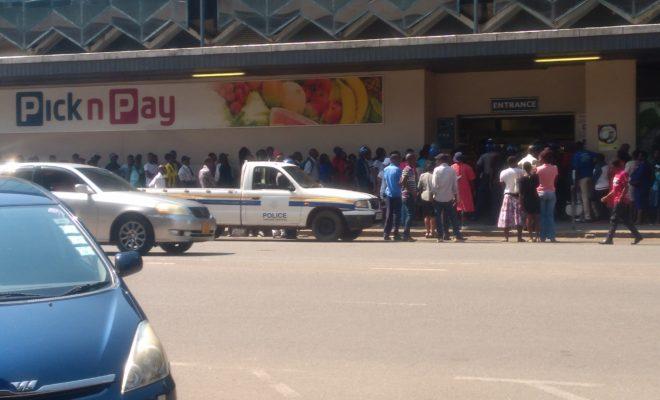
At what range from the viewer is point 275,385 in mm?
8250

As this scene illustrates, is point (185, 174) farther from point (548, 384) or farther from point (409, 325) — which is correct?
point (548, 384)

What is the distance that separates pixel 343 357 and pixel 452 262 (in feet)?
25.6

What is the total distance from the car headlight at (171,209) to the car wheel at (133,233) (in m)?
0.38

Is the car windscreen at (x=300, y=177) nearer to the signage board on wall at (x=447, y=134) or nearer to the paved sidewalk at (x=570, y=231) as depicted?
the paved sidewalk at (x=570, y=231)

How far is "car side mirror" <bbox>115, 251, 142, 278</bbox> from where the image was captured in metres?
6.74

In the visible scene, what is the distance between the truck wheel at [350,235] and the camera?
74.2 feet

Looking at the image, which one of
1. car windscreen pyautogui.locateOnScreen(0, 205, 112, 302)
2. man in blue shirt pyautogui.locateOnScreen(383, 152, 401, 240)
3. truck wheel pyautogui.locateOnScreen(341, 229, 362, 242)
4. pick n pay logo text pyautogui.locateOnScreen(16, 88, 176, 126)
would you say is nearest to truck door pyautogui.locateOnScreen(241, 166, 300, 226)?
truck wheel pyautogui.locateOnScreen(341, 229, 362, 242)

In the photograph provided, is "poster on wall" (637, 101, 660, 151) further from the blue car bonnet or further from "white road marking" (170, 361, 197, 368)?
the blue car bonnet

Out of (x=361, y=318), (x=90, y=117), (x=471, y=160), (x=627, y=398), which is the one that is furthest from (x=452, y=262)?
(x=90, y=117)

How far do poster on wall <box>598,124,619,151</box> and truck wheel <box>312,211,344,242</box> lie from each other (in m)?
8.08

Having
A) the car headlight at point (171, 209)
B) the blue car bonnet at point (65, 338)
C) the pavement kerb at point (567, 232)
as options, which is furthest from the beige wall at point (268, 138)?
the blue car bonnet at point (65, 338)

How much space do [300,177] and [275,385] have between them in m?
14.6

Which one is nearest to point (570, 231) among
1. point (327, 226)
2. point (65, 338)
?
point (327, 226)

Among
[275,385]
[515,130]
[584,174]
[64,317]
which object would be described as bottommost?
[275,385]
